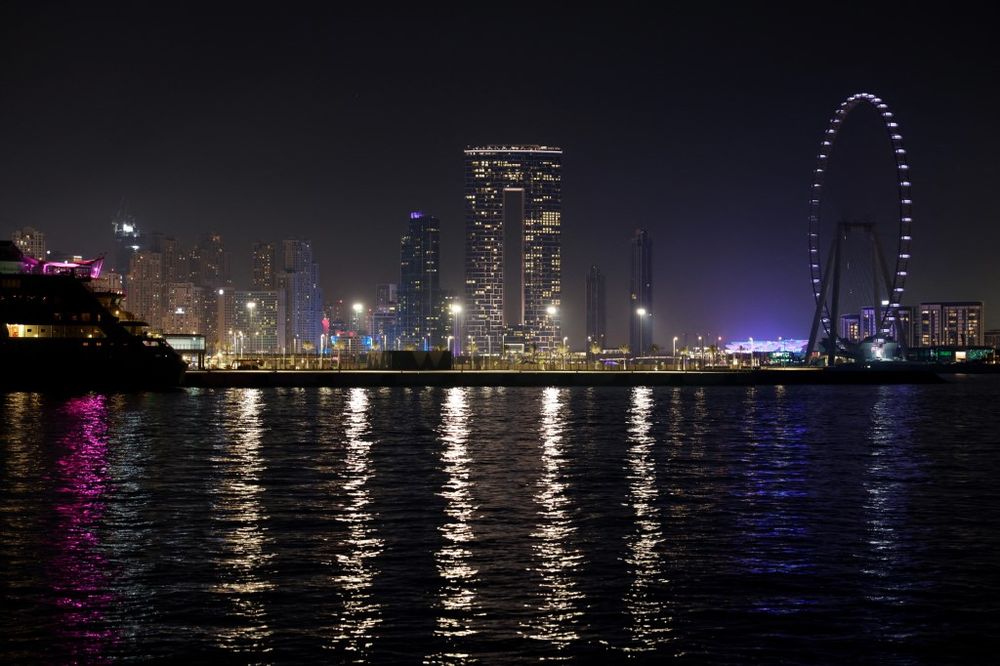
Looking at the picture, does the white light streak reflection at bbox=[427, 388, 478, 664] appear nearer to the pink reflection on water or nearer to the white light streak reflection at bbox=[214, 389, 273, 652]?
the white light streak reflection at bbox=[214, 389, 273, 652]

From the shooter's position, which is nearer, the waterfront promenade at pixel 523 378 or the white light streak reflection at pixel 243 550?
the white light streak reflection at pixel 243 550

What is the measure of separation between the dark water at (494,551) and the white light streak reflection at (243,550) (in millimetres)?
96

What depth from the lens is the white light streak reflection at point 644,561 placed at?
61.6 ft

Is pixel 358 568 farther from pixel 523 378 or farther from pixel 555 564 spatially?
pixel 523 378

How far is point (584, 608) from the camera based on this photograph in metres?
20.3

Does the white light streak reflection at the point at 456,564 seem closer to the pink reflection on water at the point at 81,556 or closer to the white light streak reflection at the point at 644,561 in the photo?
the white light streak reflection at the point at 644,561

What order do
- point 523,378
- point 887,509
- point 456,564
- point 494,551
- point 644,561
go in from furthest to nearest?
1. point 523,378
2. point 887,509
3. point 494,551
4. point 644,561
5. point 456,564

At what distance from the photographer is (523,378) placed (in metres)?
163

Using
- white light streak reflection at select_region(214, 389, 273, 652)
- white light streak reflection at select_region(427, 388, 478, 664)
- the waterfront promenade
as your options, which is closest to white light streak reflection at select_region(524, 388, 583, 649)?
white light streak reflection at select_region(427, 388, 478, 664)

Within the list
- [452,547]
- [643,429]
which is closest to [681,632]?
[452,547]

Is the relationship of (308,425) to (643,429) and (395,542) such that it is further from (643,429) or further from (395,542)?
(395,542)

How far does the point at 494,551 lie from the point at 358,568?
372 centimetres

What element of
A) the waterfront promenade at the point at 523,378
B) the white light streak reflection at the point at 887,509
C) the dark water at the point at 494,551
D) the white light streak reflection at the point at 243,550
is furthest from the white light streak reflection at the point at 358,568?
the waterfront promenade at the point at 523,378

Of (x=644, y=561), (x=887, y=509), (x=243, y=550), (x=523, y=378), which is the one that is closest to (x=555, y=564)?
(x=644, y=561)
